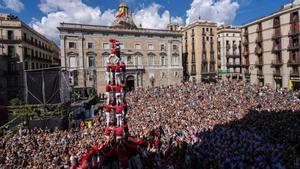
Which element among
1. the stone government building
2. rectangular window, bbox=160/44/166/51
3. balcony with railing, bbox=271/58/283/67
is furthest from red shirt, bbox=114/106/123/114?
rectangular window, bbox=160/44/166/51

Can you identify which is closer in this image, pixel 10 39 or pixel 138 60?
pixel 10 39

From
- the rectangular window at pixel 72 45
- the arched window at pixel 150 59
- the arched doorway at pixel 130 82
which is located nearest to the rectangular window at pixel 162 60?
the arched window at pixel 150 59

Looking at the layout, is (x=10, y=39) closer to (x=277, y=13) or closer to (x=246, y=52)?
(x=246, y=52)

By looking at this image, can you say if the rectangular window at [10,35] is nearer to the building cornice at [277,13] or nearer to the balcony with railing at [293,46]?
the building cornice at [277,13]

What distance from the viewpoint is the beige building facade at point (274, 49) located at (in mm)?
35844

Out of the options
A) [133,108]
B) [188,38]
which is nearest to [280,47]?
[188,38]

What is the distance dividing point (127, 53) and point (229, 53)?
25.3 m

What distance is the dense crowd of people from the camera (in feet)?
35.6

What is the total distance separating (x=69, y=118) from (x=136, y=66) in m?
25.5

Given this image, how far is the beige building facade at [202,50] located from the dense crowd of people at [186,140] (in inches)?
1224

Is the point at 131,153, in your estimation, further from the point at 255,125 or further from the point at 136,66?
the point at 136,66

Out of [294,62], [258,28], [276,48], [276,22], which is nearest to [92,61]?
[258,28]

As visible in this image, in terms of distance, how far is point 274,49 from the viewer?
3938 cm

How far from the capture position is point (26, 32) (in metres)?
39.9
